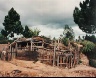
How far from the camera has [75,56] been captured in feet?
160

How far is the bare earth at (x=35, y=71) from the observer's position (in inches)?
1453

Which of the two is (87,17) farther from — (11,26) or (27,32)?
(11,26)

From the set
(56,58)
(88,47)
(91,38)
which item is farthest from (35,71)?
(91,38)

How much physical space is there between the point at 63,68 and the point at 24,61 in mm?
7053

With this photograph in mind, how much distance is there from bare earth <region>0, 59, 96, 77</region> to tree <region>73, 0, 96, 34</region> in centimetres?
2148

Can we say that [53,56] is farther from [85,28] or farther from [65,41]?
[85,28]

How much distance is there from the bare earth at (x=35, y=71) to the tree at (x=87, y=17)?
2148 cm

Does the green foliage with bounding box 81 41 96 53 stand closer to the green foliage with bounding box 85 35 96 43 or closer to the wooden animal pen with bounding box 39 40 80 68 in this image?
the green foliage with bounding box 85 35 96 43

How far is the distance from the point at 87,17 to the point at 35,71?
27.7 m

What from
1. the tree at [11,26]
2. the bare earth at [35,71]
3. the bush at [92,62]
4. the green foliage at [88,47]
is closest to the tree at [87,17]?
the green foliage at [88,47]

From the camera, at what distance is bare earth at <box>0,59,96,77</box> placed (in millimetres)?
36906

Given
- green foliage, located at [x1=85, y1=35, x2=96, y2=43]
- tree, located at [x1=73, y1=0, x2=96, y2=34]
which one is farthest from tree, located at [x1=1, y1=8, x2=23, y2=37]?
green foliage, located at [x1=85, y1=35, x2=96, y2=43]

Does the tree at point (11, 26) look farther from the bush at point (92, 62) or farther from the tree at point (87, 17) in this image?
the bush at point (92, 62)

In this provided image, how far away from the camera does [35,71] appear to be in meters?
39.5
